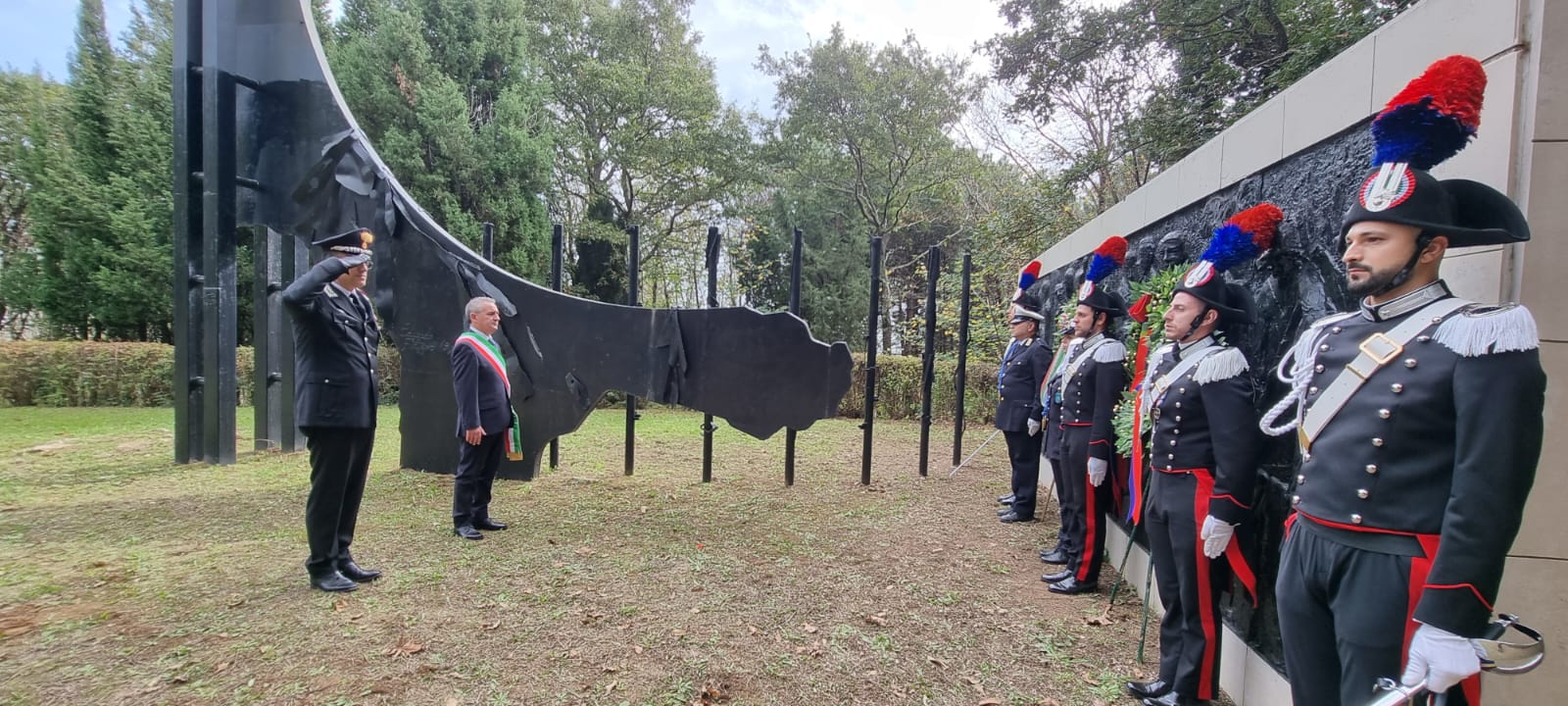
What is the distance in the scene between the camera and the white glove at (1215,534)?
2393mm

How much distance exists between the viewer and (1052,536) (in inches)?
203

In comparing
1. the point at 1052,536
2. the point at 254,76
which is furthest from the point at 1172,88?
the point at 254,76

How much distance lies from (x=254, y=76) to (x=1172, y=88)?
12.2 m

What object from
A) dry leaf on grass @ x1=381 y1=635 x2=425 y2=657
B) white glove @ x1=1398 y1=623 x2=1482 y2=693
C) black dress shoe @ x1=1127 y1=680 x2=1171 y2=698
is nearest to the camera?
white glove @ x1=1398 y1=623 x2=1482 y2=693

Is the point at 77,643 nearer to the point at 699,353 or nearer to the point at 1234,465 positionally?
the point at 699,353

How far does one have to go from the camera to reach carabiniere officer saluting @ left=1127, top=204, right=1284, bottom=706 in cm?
242

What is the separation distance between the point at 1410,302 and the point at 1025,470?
13.4 feet

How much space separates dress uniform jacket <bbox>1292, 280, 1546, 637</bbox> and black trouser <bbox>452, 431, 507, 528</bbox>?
4.41 meters

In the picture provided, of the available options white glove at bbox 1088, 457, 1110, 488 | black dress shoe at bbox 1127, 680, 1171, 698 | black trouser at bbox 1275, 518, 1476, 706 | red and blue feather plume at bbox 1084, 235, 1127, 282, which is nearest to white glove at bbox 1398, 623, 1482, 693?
black trouser at bbox 1275, 518, 1476, 706

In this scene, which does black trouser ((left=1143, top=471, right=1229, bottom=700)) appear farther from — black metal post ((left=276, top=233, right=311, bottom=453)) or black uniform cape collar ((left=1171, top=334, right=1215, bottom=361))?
black metal post ((left=276, top=233, right=311, bottom=453))

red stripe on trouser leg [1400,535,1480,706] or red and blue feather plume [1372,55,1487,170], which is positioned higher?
red and blue feather plume [1372,55,1487,170]

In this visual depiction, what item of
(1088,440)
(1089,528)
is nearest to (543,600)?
(1089,528)

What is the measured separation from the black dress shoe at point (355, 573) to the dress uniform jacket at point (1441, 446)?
4.18m

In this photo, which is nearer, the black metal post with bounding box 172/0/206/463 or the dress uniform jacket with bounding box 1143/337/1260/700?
the dress uniform jacket with bounding box 1143/337/1260/700
